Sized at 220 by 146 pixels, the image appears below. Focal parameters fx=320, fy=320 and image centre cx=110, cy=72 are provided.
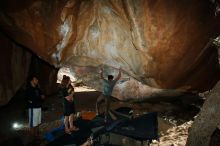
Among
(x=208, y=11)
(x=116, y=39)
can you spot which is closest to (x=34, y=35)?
(x=116, y=39)

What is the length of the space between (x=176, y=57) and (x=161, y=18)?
1.30 m

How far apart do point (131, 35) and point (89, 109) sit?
3.72 metres

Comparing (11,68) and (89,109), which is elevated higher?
(11,68)

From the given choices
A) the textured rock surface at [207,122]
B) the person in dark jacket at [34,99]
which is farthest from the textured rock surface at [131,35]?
the textured rock surface at [207,122]

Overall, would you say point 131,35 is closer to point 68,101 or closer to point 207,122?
point 68,101

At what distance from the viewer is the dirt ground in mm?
8966

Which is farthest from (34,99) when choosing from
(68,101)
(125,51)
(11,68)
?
(125,51)

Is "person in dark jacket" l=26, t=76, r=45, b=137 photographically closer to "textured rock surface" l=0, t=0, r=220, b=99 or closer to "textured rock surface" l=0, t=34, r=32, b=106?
"textured rock surface" l=0, t=0, r=220, b=99

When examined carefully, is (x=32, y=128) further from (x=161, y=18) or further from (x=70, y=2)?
(x=161, y=18)

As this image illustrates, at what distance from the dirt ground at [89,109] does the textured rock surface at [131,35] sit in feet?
2.97

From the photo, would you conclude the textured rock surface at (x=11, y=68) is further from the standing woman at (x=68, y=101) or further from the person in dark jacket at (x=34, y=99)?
the standing woman at (x=68, y=101)

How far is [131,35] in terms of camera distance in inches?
394

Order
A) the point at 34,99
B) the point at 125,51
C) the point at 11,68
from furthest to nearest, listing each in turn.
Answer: the point at 11,68 < the point at 125,51 < the point at 34,99

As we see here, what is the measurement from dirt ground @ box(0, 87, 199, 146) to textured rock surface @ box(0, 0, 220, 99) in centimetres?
91
